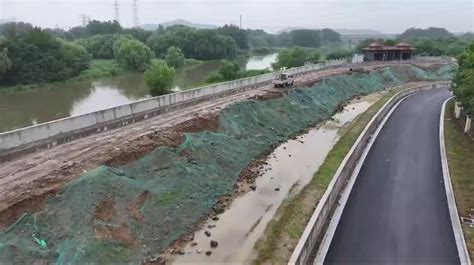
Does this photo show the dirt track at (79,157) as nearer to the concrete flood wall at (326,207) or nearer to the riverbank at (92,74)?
the concrete flood wall at (326,207)

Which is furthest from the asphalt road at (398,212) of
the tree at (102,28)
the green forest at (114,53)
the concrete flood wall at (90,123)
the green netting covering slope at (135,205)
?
the tree at (102,28)

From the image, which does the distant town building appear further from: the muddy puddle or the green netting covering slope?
the green netting covering slope

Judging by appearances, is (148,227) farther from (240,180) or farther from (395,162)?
(395,162)

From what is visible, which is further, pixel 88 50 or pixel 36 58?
pixel 88 50

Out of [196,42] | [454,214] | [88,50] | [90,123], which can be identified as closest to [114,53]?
[88,50]

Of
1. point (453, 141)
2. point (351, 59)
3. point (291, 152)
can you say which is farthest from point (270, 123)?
point (351, 59)

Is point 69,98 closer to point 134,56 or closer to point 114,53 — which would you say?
point 134,56
